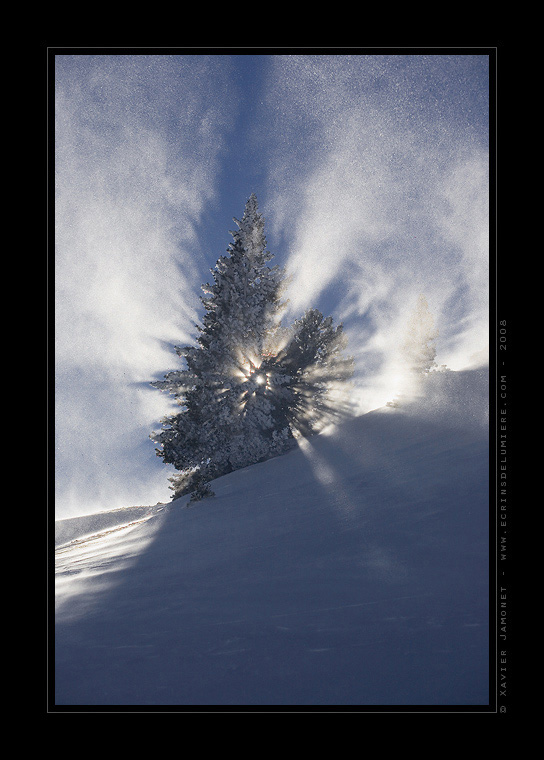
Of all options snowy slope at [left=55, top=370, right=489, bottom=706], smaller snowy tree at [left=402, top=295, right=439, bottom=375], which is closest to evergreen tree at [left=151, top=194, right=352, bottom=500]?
snowy slope at [left=55, top=370, right=489, bottom=706]

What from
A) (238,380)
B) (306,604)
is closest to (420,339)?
(238,380)

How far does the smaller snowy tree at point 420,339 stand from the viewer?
100 ft

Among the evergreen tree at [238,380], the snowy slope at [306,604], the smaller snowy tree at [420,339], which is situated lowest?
the snowy slope at [306,604]

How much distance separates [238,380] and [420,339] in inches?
808

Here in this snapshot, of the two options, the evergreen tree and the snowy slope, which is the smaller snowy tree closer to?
the evergreen tree

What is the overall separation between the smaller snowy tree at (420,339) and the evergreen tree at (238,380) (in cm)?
1512

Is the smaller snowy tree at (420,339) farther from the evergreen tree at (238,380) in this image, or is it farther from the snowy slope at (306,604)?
the snowy slope at (306,604)

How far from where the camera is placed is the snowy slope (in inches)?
123

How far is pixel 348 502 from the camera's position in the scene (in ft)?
23.0

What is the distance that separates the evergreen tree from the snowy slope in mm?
5882

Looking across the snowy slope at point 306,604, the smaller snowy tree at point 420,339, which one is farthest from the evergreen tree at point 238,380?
the smaller snowy tree at point 420,339
